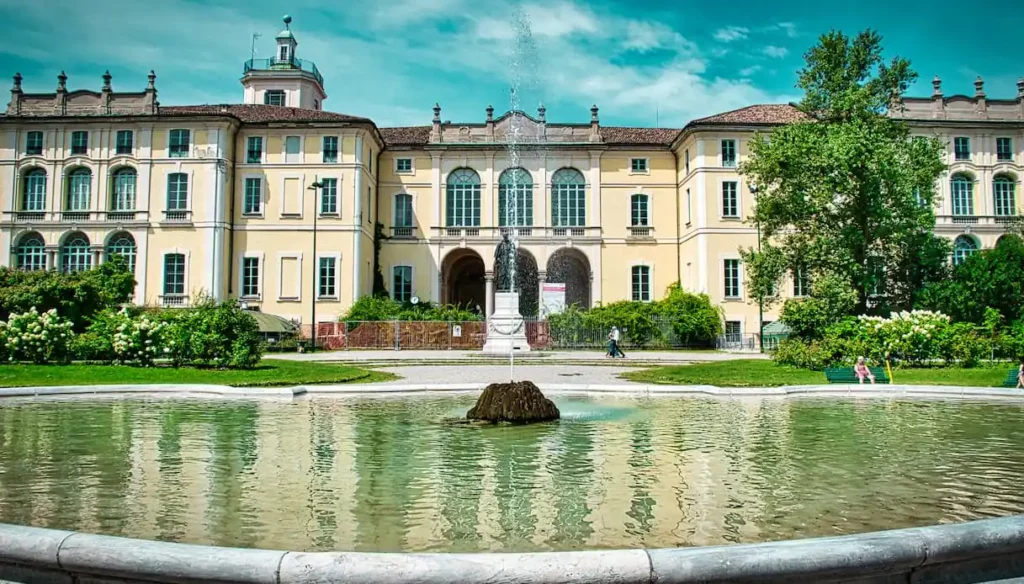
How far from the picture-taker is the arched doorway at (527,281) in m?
44.6

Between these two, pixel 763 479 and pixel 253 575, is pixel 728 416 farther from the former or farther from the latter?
pixel 253 575

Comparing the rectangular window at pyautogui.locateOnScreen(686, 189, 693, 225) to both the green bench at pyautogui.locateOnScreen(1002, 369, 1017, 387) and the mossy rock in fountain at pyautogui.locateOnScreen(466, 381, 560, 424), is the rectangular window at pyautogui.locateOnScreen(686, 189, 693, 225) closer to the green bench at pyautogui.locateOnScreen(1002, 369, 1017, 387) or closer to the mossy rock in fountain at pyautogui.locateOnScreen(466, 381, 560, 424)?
the green bench at pyautogui.locateOnScreen(1002, 369, 1017, 387)

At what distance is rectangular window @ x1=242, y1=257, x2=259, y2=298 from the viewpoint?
41000mm

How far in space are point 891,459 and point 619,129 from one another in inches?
1639

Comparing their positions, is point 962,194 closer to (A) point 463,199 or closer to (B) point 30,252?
(A) point 463,199

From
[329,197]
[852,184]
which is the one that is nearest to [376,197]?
[329,197]

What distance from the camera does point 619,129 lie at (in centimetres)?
4712

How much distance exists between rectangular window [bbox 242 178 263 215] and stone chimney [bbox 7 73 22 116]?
44.2 ft

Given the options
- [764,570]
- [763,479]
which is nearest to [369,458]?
[763,479]

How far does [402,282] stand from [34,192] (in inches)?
821

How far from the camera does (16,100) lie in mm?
41219

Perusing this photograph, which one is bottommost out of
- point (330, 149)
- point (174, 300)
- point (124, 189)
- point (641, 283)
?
point (174, 300)

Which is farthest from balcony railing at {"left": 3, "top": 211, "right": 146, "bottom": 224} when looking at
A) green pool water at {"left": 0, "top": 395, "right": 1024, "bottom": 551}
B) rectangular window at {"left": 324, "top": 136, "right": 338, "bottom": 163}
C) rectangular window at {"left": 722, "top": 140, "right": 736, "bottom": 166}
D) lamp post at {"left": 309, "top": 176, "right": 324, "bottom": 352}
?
green pool water at {"left": 0, "top": 395, "right": 1024, "bottom": 551}

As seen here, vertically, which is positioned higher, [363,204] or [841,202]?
[363,204]
